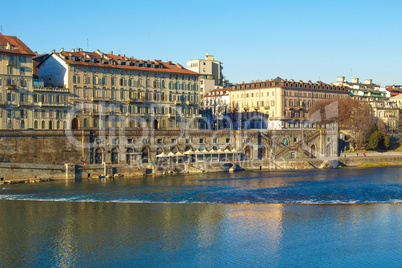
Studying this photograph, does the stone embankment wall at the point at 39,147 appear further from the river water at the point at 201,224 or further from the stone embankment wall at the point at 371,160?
the stone embankment wall at the point at 371,160

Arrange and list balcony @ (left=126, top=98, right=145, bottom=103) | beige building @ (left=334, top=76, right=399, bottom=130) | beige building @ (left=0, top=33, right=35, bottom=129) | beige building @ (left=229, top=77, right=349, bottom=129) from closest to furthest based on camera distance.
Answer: beige building @ (left=0, top=33, right=35, bottom=129) < balcony @ (left=126, top=98, right=145, bottom=103) < beige building @ (left=229, top=77, right=349, bottom=129) < beige building @ (left=334, top=76, right=399, bottom=130)

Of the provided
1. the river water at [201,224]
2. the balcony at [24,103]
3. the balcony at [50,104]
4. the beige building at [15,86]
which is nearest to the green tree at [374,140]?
the river water at [201,224]

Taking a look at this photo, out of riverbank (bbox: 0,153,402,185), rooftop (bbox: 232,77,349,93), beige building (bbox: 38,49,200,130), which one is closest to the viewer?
riverbank (bbox: 0,153,402,185)

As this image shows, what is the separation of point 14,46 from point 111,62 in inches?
689

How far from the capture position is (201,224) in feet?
147

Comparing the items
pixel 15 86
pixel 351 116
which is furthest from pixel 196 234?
pixel 351 116

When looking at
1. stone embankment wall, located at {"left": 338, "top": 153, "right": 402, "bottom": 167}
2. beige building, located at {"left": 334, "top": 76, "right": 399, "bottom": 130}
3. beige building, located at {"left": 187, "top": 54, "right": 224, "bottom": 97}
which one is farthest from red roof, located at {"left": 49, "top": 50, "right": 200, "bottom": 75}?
beige building, located at {"left": 334, "top": 76, "right": 399, "bottom": 130}

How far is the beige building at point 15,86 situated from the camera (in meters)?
76.6

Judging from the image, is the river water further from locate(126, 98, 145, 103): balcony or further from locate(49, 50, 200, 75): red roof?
locate(49, 50, 200, 75): red roof

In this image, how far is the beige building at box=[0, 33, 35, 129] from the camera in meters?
76.6

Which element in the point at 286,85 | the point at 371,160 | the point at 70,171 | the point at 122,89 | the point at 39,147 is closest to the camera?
the point at 70,171

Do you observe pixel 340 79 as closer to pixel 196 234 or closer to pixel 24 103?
pixel 24 103

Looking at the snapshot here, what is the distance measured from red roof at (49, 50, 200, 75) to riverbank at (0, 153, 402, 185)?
2040cm

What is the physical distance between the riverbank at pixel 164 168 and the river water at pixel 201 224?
521 cm
